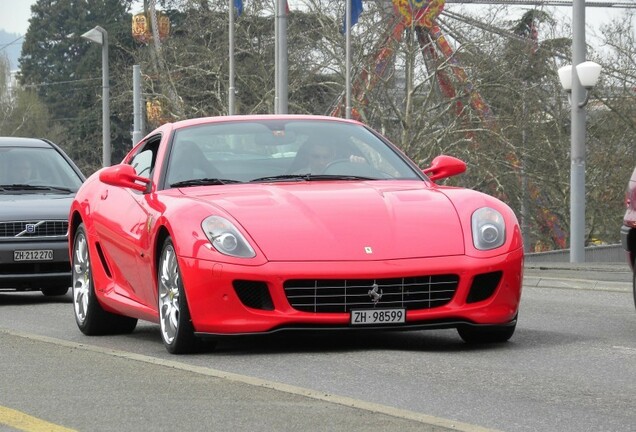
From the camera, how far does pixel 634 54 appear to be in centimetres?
4956

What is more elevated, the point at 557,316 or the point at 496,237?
the point at 496,237

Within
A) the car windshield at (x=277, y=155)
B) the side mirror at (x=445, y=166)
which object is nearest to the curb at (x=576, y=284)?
the side mirror at (x=445, y=166)

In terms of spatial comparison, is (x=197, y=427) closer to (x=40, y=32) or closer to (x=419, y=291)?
(x=419, y=291)

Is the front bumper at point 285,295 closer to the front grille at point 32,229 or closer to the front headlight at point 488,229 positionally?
the front headlight at point 488,229

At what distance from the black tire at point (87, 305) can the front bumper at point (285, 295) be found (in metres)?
2.28

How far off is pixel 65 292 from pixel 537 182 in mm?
35723

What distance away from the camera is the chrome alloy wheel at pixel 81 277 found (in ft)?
36.9

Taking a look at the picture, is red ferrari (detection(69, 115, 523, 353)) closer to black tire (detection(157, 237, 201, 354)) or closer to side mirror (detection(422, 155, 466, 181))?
black tire (detection(157, 237, 201, 354))

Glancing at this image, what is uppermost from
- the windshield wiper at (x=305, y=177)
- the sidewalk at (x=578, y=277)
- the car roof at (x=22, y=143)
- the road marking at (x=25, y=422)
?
the windshield wiper at (x=305, y=177)

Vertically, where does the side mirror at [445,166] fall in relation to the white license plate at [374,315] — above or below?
above

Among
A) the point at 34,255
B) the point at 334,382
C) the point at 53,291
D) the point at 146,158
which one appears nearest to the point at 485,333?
the point at 334,382

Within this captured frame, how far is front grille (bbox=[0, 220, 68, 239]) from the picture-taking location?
15148 mm

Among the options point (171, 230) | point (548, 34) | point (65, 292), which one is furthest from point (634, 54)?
point (171, 230)

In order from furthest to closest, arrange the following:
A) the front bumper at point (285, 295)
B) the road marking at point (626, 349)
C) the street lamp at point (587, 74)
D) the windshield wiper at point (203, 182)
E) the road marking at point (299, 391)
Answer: the street lamp at point (587, 74) → the windshield wiper at point (203, 182) → the road marking at point (626, 349) → the front bumper at point (285, 295) → the road marking at point (299, 391)
